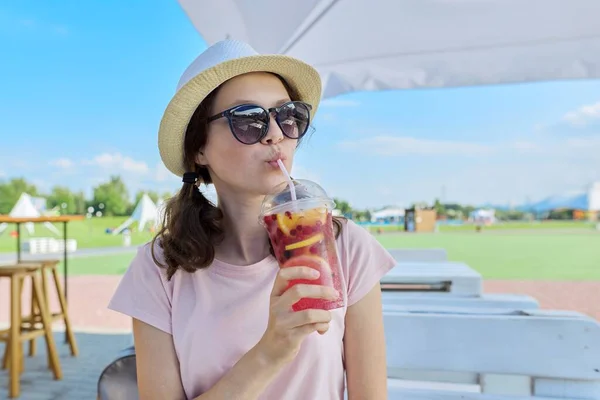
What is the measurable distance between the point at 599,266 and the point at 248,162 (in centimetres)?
2116

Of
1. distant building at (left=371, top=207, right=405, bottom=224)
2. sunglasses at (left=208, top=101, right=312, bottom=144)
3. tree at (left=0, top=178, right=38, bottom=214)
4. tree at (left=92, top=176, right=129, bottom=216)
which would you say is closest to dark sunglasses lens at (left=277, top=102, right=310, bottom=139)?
sunglasses at (left=208, top=101, right=312, bottom=144)

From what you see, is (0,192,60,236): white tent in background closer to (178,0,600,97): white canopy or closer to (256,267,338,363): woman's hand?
(178,0,600,97): white canopy

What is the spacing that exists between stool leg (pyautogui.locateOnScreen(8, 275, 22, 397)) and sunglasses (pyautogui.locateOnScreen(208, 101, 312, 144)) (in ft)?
10.2

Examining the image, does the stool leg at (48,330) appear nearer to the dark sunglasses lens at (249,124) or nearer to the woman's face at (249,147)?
the woman's face at (249,147)

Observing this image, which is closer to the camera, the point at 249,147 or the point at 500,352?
the point at 249,147

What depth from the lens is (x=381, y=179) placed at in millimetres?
34062

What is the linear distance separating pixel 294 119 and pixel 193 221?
0.39 m

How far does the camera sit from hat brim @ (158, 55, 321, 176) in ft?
3.75

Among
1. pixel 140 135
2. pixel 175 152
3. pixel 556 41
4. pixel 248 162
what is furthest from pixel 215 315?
pixel 140 135

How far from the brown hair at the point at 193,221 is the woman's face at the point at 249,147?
0.15 feet

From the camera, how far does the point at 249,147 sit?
1.09 metres

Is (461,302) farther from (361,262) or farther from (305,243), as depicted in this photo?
(305,243)

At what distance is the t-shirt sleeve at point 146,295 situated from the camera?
44.3 inches

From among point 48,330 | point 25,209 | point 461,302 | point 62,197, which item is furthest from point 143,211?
point 461,302
